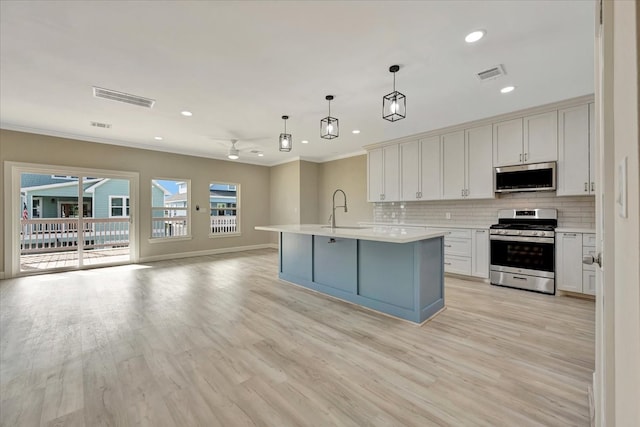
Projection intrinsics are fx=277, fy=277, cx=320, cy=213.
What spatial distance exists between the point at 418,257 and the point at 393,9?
2.19m

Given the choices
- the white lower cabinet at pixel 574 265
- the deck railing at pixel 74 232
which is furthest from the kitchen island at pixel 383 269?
the deck railing at pixel 74 232

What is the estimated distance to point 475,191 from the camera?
15.3 feet

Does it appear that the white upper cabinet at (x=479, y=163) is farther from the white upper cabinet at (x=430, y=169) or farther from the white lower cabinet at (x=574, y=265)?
the white lower cabinet at (x=574, y=265)

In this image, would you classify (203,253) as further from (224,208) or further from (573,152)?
(573,152)

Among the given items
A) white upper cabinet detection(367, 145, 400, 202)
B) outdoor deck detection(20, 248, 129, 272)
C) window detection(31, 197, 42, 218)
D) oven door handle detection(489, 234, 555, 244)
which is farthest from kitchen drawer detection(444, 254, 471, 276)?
window detection(31, 197, 42, 218)

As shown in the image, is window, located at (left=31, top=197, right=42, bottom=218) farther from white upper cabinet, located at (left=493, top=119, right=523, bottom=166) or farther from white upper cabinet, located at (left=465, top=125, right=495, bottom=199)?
white upper cabinet, located at (left=493, top=119, right=523, bottom=166)

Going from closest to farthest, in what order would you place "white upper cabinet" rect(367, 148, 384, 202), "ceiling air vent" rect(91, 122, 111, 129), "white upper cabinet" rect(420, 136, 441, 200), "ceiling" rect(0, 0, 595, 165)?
"ceiling" rect(0, 0, 595, 165) < "ceiling air vent" rect(91, 122, 111, 129) < "white upper cabinet" rect(420, 136, 441, 200) < "white upper cabinet" rect(367, 148, 384, 202)

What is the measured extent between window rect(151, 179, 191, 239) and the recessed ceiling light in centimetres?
666

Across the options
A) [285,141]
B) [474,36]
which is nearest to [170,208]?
[285,141]

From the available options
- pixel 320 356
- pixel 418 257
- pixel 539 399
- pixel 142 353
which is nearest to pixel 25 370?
pixel 142 353

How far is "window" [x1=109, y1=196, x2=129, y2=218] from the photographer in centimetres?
632

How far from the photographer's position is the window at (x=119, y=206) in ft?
20.7

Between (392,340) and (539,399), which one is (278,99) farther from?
(539,399)

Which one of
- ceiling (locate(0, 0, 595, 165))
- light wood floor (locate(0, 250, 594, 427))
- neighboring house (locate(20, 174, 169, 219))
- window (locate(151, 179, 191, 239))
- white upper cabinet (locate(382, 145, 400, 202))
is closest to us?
light wood floor (locate(0, 250, 594, 427))
